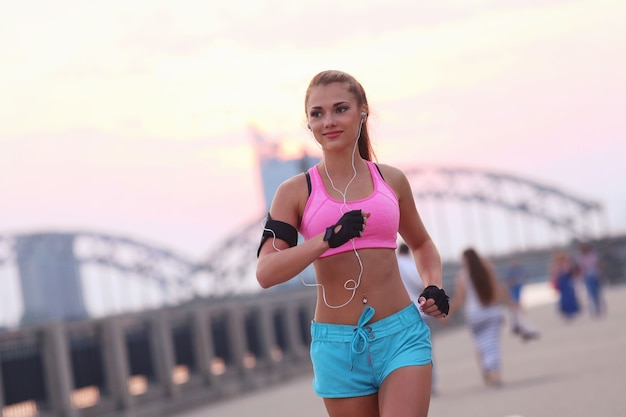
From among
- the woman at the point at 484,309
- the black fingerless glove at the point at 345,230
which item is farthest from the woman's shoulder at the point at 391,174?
the woman at the point at 484,309

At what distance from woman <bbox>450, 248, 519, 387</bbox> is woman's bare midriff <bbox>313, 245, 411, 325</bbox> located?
406 inches

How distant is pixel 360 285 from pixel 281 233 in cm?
34

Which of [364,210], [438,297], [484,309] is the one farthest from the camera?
[484,309]

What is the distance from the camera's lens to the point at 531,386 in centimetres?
1451

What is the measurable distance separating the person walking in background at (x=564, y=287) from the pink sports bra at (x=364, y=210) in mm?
27353

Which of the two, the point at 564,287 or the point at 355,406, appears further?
the point at 564,287

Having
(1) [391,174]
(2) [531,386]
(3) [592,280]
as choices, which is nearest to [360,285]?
(1) [391,174]

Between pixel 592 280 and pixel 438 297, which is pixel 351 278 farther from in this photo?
pixel 592 280

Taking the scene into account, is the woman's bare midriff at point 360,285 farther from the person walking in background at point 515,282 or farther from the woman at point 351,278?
the person walking in background at point 515,282

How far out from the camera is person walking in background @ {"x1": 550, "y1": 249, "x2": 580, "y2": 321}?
105 feet

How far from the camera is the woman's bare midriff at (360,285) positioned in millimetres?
5047

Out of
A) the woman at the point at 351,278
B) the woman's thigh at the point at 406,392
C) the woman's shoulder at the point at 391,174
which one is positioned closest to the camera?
the woman's thigh at the point at 406,392

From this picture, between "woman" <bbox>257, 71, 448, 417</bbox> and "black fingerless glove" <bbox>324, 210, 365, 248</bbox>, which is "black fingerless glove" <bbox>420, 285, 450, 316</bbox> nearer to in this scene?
"woman" <bbox>257, 71, 448, 417</bbox>

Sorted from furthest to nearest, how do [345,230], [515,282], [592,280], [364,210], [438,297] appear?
[515,282] → [592,280] → [438,297] → [364,210] → [345,230]
